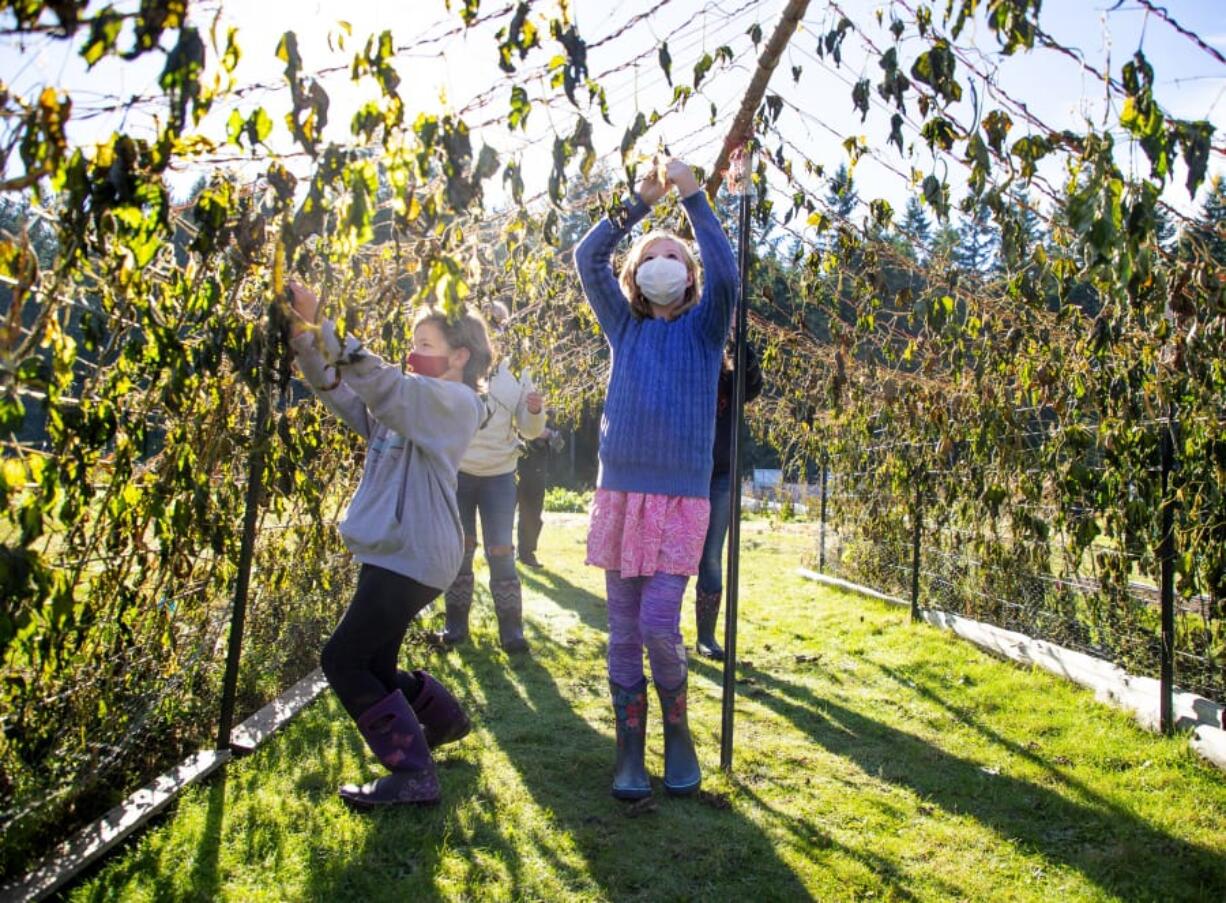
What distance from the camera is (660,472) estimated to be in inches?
108

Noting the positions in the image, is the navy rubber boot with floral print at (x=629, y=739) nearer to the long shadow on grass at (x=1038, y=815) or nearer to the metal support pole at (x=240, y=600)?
the long shadow on grass at (x=1038, y=815)

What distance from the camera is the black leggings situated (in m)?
2.56

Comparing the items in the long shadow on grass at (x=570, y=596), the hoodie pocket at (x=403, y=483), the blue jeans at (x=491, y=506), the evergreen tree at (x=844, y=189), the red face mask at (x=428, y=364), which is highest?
the evergreen tree at (x=844, y=189)

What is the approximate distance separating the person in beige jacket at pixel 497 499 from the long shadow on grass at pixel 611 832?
1026 mm

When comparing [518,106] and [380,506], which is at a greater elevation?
[518,106]

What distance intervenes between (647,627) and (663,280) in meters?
1.03

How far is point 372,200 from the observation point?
1.65 meters

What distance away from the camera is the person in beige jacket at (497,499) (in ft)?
14.7

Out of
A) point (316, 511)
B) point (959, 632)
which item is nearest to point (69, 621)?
point (316, 511)

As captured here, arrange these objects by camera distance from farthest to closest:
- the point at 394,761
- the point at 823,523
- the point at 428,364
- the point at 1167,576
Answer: the point at 823,523, the point at 1167,576, the point at 428,364, the point at 394,761

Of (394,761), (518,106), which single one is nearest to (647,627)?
(394,761)

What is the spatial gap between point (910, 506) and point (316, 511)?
3.85 metres

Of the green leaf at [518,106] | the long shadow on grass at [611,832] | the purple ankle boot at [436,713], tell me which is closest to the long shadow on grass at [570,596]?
the long shadow on grass at [611,832]

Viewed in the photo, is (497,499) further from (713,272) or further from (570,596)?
(713,272)
